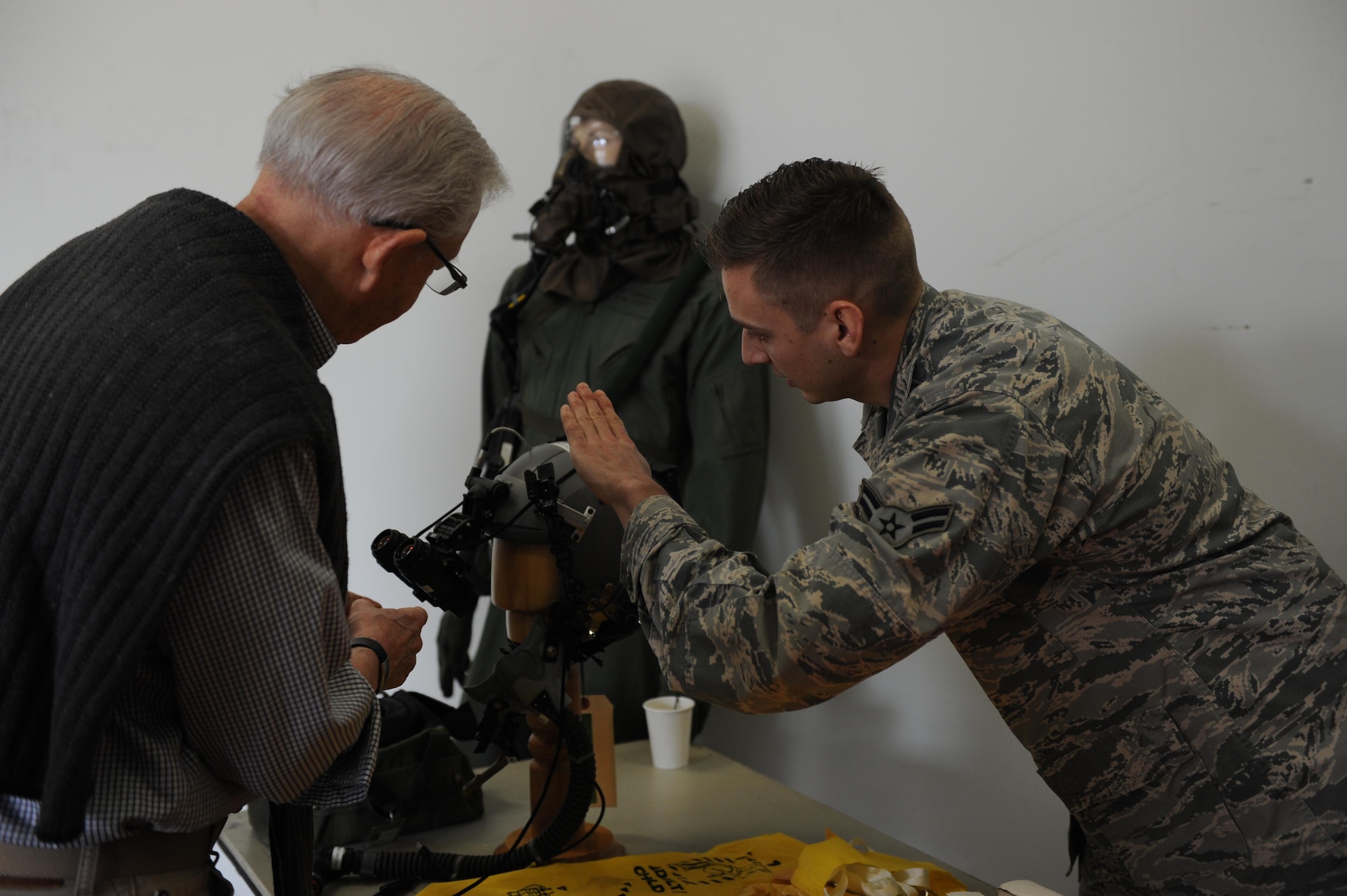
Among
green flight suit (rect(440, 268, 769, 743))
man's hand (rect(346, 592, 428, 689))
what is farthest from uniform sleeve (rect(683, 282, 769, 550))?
man's hand (rect(346, 592, 428, 689))

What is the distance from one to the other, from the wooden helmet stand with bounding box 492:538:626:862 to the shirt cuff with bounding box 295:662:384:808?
18.1 inches

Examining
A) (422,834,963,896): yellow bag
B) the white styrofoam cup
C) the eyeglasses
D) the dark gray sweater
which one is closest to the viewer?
the dark gray sweater

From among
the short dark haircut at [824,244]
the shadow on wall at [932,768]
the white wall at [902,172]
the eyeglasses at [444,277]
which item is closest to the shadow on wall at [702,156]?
the white wall at [902,172]

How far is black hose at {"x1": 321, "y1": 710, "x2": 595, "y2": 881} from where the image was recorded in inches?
58.9

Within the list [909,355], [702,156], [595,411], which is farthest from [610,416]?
[702,156]

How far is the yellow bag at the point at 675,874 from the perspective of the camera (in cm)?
144

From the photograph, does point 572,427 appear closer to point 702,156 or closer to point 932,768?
point 932,768

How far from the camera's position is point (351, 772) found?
1.09 m

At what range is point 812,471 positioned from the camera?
2512 millimetres

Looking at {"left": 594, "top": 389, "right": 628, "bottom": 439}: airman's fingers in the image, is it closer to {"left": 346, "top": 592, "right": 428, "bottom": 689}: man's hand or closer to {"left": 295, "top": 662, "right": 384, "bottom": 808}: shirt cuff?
{"left": 346, "top": 592, "right": 428, "bottom": 689}: man's hand

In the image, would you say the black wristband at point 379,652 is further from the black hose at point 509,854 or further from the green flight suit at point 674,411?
the green flight suit at point 674,411

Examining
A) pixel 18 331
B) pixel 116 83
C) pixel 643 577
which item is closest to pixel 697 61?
pixel 116 83

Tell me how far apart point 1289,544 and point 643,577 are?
0.78 m

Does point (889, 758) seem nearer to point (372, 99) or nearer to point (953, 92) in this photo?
point (953, 92)
